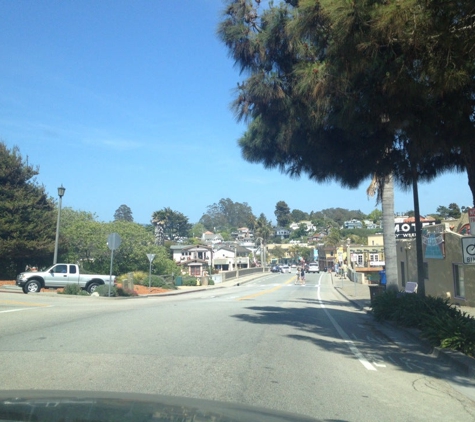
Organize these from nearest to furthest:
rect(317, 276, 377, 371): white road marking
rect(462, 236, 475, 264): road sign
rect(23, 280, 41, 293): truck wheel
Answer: rect(317, 276, 377, 371): white road marking, rect(462, 236, 475, 264): road sign, rect(23, 280, 41, 293): truck wheel

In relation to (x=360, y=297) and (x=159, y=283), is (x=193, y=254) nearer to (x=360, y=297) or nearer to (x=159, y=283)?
(x=159, y=283)

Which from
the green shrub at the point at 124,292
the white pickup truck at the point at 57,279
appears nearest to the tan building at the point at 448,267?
the green shrub at the point at 124,292

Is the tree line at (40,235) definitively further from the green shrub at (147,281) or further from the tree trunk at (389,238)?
the tree trunk at (389,238)

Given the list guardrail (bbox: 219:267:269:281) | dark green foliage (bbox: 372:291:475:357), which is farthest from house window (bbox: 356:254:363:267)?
dark green foliage (bbox: 372:291:475:357)

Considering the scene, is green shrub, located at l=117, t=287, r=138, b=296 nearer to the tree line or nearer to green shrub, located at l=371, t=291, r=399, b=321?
the tree line

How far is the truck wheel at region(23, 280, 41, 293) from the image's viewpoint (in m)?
27.2

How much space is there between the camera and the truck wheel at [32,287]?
27.2 meters

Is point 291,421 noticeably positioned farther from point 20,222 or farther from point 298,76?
point 20,222

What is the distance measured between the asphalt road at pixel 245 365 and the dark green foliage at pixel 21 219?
835 inches

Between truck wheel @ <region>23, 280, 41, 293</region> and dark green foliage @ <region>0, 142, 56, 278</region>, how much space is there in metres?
7.71

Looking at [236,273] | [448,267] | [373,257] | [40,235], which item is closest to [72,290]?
[40,235]

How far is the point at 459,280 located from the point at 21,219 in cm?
2753

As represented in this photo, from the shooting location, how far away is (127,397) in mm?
4984

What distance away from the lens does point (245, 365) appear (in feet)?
28.8
